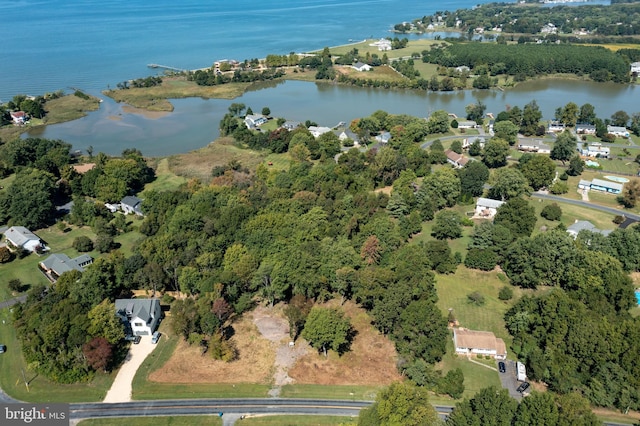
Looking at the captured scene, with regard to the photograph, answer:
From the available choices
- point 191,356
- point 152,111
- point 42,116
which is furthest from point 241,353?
point 42,116

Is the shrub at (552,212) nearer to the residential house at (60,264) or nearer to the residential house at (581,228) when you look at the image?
the residential house at (581,228)

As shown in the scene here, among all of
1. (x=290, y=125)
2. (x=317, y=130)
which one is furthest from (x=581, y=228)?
(x=290, y=125)

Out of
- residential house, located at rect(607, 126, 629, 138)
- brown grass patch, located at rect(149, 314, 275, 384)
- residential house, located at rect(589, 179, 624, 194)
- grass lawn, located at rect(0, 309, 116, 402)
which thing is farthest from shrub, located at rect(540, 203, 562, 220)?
grass lawn, located at rect(0, 309, 116, 402)

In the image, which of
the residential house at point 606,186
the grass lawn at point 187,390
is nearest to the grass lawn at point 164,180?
the grass lawn at point 187,390

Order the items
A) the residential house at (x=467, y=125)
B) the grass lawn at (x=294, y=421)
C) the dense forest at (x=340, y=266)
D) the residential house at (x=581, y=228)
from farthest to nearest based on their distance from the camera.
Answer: the residential house at (x=467, y=125)
the residential house at (x=581, y=228)
the dense forest at (x=340, y=266)
the grass lawn at (x=294, y=421)

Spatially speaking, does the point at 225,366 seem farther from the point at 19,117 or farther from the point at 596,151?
the point at 19,117

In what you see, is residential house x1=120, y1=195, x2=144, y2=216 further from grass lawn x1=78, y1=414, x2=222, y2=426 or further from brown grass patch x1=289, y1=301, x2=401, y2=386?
brown grass patch x1=289, y1=301, x2=401, y2=386

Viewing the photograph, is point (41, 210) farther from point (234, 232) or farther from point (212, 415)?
point (212, 415)
